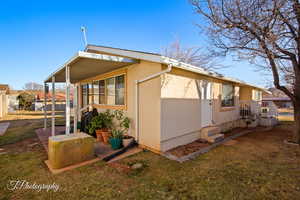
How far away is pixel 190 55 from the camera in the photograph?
14.2 meters

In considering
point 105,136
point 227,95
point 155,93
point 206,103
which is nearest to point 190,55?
point 227,95

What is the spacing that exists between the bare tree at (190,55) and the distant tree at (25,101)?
1982 centimetres

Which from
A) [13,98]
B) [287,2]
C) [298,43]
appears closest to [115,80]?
[287,2]

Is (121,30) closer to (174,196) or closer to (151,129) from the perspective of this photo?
(151,129)

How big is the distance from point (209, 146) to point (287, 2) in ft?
15.6

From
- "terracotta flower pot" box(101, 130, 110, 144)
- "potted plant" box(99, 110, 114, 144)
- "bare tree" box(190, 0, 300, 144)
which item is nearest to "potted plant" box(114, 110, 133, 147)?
"potted plant" box(99, 110, 114, 144)

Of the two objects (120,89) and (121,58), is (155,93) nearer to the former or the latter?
(121,58)

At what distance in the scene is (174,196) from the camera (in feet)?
7.61

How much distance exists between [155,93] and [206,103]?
2.78 metres

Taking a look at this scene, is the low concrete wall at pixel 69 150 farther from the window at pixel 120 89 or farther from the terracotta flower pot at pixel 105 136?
Answer: the window at pixel 120 89

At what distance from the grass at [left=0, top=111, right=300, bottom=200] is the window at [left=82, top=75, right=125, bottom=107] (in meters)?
2.49

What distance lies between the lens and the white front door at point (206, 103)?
562cm

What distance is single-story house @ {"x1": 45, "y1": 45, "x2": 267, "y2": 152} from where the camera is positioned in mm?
3988

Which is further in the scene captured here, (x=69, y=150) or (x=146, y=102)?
(x=146, y=102)
